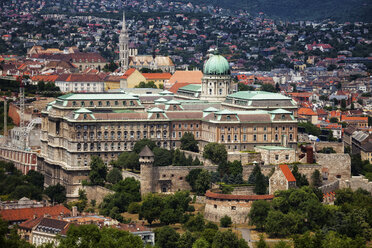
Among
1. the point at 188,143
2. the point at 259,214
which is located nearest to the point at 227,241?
the point at 259,214

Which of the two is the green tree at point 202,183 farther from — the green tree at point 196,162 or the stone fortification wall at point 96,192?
the stone fortification wall at point 96,192

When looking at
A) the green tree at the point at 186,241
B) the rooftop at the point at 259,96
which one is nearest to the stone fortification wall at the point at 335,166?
the rooftop at the point at 259,96

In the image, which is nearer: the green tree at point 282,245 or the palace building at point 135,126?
the green tree at point 282,245

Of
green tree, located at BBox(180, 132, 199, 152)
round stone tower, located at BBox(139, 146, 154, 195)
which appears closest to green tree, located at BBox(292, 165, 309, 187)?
round stone tower, located at BBox(139, 146, 154, 195)

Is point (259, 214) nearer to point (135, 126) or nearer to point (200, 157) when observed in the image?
point (200, 157)

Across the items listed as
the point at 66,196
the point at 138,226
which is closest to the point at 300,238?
the point at 138,226

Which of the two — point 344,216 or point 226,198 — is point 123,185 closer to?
point 226,198
